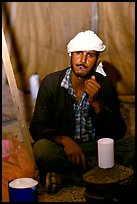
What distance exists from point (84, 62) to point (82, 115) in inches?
14.7

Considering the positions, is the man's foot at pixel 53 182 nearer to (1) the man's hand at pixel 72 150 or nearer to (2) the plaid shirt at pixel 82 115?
(1) the man's hand at pixel 72 150

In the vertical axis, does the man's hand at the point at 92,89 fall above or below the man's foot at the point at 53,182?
above

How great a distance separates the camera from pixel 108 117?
2.69m

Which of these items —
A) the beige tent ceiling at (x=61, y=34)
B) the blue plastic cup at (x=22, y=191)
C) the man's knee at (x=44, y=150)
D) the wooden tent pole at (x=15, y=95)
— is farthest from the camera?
the beige tent ceiling at (x=61, y=34)

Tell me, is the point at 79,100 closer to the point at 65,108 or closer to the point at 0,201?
the point at 65,108

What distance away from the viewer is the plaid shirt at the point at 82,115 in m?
2.73

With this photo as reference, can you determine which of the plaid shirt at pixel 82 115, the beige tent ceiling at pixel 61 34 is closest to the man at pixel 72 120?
the plaid shirt at pixel 82 115

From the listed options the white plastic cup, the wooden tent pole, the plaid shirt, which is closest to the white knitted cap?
the plaid shirt

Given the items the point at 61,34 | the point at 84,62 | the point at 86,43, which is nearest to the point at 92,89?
the point at 84,62

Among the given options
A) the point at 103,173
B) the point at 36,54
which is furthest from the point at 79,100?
the point at 36,54

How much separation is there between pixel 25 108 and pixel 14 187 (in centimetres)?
170

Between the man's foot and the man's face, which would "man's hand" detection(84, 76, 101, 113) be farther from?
the man's foot

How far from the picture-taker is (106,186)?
2445mm

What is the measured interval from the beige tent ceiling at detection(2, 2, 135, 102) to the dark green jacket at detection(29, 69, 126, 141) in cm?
49
